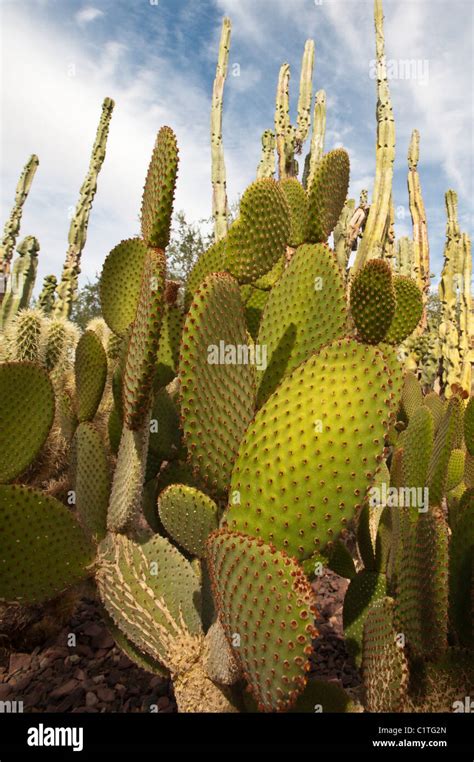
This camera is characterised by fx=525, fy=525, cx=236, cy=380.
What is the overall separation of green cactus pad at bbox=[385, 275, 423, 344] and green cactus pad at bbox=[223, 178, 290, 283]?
0.85 meters

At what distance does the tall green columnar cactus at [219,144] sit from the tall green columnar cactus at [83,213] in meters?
1.94

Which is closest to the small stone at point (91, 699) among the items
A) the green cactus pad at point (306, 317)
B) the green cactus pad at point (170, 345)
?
the green cactus pad at point (170, 345)

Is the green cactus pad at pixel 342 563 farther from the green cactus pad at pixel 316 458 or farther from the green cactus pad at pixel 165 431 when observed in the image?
the green cactus pad at pixel 316 458

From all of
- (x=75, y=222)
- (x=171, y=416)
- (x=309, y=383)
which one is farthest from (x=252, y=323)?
(x=75, y=222)

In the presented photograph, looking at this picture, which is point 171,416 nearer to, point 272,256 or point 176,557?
point 176,557

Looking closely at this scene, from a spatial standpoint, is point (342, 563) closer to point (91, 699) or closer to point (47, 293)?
point (91, 699)

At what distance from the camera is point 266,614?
3.94 feet

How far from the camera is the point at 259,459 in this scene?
1394mm

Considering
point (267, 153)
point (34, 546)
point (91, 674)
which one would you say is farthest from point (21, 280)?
point (34, 546)

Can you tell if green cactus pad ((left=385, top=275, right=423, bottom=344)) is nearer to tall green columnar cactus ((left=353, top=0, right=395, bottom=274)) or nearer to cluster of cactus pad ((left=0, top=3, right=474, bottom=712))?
cluster of cactus pad ((left=0, top=3, right=474, bottom=712))

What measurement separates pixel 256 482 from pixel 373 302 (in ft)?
2.04

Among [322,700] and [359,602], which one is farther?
[359,602]

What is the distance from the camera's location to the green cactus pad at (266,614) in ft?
3.76

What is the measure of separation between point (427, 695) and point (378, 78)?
25.7ft
